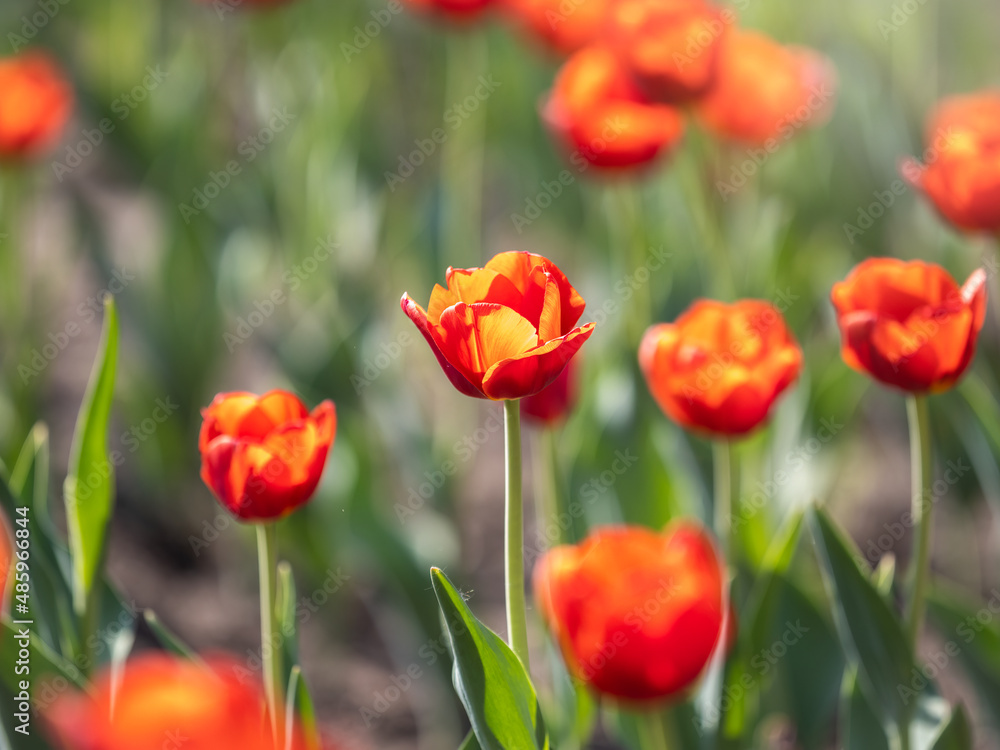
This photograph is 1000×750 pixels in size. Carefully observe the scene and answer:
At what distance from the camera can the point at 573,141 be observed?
143 centimetres

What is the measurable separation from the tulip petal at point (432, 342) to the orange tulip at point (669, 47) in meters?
0.89

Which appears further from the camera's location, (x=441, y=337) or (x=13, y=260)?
(x=13, y=260)

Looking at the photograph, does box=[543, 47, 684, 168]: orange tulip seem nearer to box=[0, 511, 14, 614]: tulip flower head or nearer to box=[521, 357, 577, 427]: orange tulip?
box=[521, 357, 577, 427]: orange tulip

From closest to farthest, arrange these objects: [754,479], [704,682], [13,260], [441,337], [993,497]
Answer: [441,337] < [704,682] < [993,497] < [754,479] < [13,260]

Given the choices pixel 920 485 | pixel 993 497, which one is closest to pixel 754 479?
pixel 993 497

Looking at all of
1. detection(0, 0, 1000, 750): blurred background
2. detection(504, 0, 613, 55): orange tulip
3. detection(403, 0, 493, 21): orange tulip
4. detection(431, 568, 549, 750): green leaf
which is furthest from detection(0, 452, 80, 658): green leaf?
detection(504, 0, 613, 55): orange tulip

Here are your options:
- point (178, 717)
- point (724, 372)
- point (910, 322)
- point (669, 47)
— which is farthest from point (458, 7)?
point (178, 717)

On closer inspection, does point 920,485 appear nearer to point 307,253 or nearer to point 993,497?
point 993,497

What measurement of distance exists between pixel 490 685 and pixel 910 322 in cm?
39

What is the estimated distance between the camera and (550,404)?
1065 millimetres

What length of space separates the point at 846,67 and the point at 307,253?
3.92 feet

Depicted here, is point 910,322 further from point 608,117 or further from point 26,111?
point 26,111

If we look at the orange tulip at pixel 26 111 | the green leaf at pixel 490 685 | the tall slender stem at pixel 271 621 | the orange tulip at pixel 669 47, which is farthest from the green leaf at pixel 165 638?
the orange tulip at pixel 26 111

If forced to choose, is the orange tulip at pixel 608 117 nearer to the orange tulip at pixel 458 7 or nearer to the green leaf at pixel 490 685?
the orange tulip at pixel 458 7
